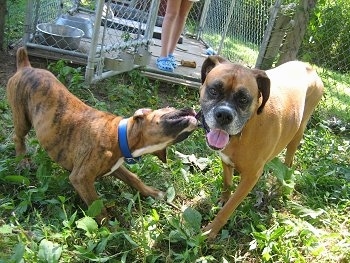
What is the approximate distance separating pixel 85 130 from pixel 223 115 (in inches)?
44.3

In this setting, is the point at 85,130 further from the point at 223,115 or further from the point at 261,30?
the point at 261,30

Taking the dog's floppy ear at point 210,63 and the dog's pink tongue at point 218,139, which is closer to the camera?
the dog's pink tongue at point 218,139

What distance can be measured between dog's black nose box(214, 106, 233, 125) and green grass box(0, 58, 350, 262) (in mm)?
732

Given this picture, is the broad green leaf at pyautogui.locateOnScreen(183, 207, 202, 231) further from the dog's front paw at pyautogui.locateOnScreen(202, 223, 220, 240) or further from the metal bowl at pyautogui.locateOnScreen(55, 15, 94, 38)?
the metal bowl at pyautogui.locateOnScreen(55, 15, 94, 38)

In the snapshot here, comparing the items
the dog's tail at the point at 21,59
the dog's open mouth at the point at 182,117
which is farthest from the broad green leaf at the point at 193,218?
the dog's tail at the point at 21,59

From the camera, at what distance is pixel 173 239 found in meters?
2.96

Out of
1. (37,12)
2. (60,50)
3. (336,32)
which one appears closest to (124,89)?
(60,50)

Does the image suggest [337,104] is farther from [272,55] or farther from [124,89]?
[124,89]

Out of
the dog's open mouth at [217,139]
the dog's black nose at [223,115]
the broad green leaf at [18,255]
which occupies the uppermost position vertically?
the dog's black nose at [223,115]

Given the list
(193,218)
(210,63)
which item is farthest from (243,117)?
(193,218)

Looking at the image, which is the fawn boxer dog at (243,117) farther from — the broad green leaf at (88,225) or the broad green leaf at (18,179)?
the broad green leaf at (18,179)

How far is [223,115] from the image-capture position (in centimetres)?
266

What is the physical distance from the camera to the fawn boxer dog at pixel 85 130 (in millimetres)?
3027

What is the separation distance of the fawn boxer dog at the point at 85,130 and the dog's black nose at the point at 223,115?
0.29 meters
